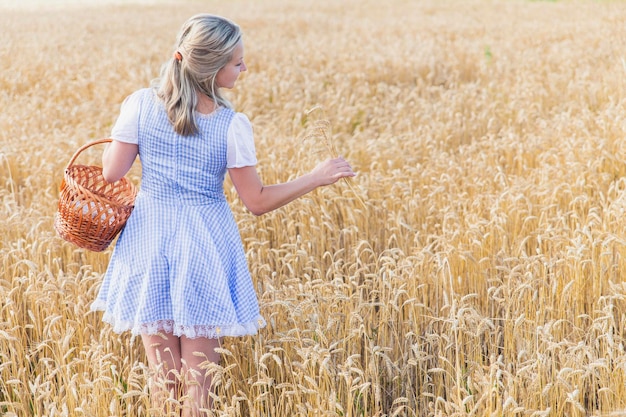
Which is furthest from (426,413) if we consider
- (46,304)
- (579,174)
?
(579,174)

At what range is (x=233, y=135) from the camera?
8.86 ft

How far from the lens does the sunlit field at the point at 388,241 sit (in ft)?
9.22

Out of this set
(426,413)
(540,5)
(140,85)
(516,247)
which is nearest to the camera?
(426,413)

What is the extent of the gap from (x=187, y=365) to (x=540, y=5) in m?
22.6

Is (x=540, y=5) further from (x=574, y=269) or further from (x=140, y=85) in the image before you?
(x=574, y=269)

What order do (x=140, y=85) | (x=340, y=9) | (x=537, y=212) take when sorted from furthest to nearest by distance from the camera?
(x=340, y=9) → (x=140, y=85) → (x=537, y=212)

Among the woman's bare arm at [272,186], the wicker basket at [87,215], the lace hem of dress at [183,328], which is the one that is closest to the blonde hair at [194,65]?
the woman's bare arm at [272,186]

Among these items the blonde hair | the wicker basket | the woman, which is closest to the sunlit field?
the woman

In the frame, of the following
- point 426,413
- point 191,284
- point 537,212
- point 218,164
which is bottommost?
point 426,413

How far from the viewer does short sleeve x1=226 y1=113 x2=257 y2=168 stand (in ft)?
8.87

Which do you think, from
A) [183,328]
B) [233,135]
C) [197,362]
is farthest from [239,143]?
[197,362]

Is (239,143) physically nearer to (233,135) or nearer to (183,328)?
(233,135)

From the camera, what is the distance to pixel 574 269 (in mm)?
3502

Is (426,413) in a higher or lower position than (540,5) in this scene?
lower
